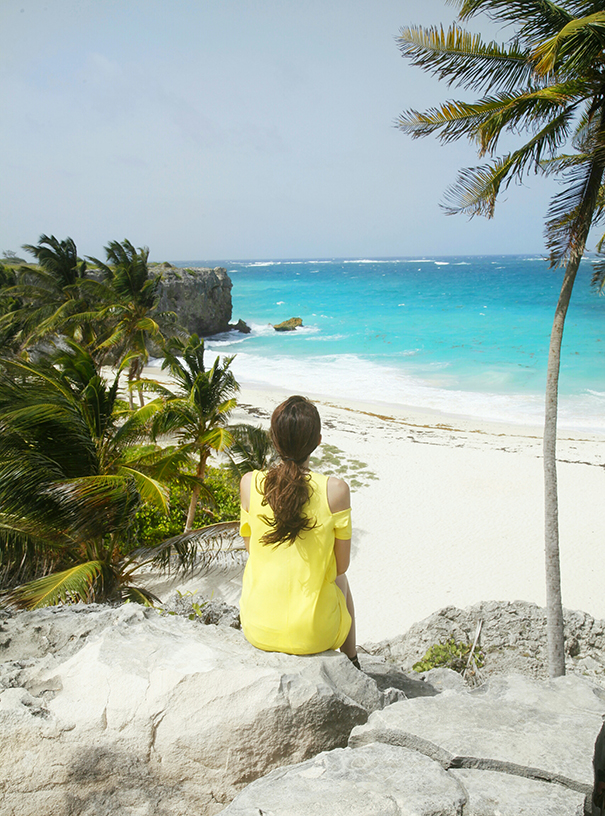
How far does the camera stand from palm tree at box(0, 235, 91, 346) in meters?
19.3

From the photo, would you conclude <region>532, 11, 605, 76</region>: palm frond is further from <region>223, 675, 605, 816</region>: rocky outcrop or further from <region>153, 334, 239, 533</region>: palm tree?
<region>153, 334, 239, 533</region>: palm tree

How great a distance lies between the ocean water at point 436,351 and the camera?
1109 inches

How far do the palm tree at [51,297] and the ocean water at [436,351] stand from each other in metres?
13.9

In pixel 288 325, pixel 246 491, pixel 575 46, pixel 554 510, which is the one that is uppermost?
pixel 575 46

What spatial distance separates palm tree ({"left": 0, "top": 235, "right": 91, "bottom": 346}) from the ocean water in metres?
13.9

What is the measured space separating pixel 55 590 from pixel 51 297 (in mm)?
19556

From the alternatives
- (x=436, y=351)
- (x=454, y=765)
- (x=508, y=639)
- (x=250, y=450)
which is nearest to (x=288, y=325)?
(x=436, y=351)

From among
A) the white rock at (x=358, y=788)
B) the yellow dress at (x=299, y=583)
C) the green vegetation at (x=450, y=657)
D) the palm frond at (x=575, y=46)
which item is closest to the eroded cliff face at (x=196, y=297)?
the green vegetation at (x=450, y=657)

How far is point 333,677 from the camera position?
2.79 m

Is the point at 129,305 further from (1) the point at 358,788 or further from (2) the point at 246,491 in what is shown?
(1) the point at 358,788

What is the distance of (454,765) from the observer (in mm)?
2219

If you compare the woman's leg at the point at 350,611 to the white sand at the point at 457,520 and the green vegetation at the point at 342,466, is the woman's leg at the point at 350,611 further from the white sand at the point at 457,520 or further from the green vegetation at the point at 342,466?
the green vegetation at the point at 342,466

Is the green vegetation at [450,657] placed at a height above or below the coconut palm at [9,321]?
below

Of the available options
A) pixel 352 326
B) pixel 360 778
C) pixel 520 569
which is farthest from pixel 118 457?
pixel 352 326
